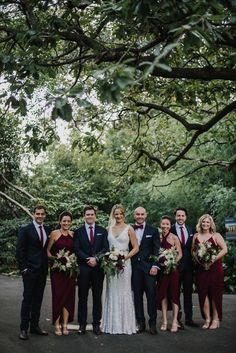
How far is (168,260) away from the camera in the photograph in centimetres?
753

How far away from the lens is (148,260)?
24.8 ft

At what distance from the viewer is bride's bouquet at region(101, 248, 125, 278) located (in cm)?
707

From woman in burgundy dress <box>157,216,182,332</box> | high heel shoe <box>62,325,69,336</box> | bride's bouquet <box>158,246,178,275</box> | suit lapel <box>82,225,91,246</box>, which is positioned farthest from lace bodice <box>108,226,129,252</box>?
high heel shoe <box>62,325,69,336</box>

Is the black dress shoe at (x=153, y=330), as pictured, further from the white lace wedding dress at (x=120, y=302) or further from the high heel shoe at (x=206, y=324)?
the high heel shoe at (x=206, y=324)

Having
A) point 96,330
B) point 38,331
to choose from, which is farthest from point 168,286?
point 38,331

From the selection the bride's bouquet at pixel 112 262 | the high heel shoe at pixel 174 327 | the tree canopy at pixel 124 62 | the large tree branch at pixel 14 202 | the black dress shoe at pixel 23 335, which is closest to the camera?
the tree canopy at pixel 124 62

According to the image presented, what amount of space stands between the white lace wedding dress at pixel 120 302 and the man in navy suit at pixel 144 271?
120mm

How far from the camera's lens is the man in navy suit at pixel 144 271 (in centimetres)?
744

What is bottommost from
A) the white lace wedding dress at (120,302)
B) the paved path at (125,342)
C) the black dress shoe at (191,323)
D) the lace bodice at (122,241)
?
the paved path at (125,342)

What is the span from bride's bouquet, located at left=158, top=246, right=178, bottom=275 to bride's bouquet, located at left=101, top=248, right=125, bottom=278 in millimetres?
722

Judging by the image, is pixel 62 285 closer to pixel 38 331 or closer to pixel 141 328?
pixel 38 331

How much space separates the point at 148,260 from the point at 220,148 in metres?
9.27

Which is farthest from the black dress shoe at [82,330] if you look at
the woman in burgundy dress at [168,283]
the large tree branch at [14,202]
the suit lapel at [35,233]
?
the large tree branch at [14,202]

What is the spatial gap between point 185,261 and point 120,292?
1.41 metres
